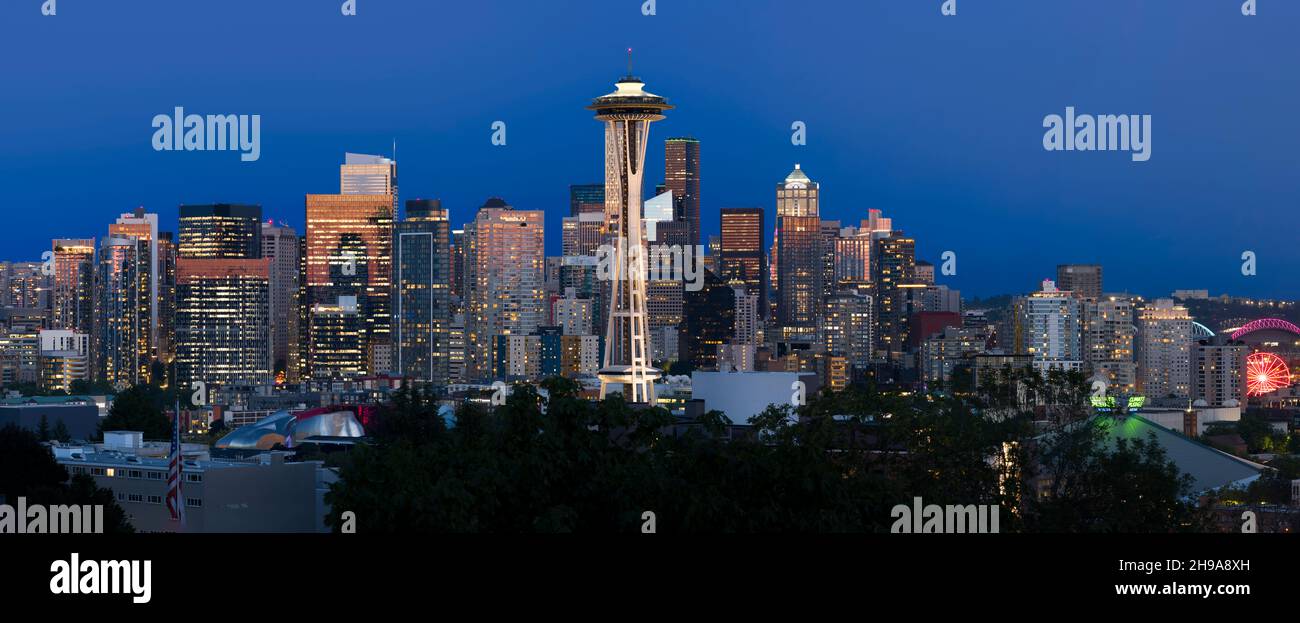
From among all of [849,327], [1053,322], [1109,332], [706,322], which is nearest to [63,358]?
[706,322]

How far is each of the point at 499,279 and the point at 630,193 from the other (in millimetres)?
85463

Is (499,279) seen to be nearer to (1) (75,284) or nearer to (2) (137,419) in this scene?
(1) (75,284)

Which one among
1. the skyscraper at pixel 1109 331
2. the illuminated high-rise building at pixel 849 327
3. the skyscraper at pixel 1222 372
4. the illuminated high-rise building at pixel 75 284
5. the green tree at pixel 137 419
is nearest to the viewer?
the green tree at pixel 137 419

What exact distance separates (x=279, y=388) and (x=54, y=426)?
88171mm

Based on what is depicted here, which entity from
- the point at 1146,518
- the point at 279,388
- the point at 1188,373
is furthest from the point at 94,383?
the point at 1146,518

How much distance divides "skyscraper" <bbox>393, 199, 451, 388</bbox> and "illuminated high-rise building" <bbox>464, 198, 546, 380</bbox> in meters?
2.66

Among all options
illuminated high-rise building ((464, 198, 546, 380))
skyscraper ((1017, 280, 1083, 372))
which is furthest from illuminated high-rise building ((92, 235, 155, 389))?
skyscraper ((1017, 280, 1083, 372))

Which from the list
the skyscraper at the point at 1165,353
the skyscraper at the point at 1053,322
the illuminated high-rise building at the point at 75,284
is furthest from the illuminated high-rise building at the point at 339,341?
the skyscraper at the point at 1165,353

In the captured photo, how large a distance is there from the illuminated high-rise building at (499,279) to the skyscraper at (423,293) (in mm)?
2660

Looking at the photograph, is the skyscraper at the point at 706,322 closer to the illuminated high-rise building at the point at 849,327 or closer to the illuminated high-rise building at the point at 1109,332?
the illuminated high-rise building at the point at 849,327

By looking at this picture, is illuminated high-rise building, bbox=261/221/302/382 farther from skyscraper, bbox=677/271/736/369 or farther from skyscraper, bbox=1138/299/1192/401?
skyscraper, bbox=1138/299/1192/401

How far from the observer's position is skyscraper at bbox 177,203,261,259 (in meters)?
187

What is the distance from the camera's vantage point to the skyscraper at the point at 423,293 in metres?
185
